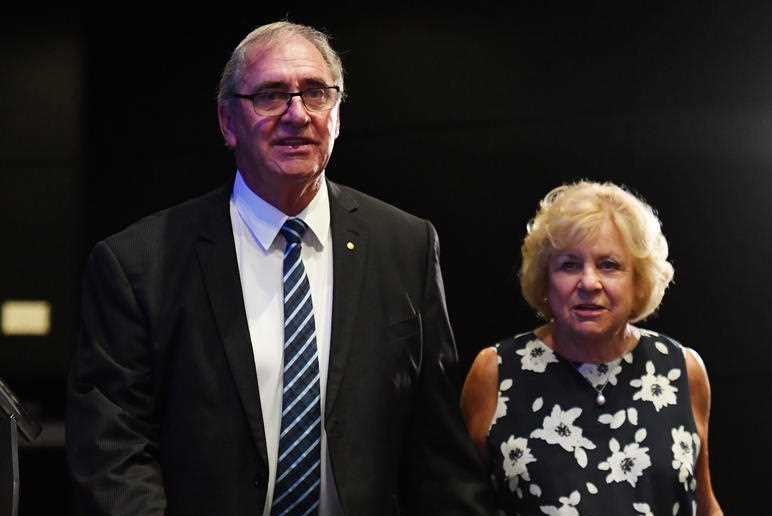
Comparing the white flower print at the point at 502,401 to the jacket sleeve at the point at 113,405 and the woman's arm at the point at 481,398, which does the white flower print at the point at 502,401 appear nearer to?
the woman's arm at the point at 481,398

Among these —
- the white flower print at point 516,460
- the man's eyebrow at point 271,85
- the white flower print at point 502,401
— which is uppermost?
the man's eyebrow at point 271,85

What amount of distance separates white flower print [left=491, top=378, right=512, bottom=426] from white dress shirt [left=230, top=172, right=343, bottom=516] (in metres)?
0.60

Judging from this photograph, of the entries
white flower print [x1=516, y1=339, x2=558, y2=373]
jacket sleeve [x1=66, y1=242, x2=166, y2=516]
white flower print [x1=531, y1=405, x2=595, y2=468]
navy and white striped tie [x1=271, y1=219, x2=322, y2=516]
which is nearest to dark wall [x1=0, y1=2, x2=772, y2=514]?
white flower print [x1=516, y1=339, x2=558, y2=373]

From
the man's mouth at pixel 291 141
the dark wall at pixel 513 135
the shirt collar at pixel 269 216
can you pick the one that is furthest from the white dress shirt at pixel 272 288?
the dark wall at pixel 513 135

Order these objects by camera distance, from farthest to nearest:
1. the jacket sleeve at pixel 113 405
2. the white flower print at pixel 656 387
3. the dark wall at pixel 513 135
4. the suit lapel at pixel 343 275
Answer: the dark wall at pixel 513 135, the white flower print at pixel 656 387, the suit lapel at pixel 343 275, the jacket sleeve at pixel 113 405

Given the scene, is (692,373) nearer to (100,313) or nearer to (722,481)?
(722,481)

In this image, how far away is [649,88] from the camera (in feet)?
12.7

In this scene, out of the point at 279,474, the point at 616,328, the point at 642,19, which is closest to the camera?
the point at 279,474

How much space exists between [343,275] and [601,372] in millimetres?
749

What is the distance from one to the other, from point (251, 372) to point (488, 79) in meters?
1.96

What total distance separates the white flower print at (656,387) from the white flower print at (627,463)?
13cm

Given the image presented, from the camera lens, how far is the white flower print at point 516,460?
2811 mm

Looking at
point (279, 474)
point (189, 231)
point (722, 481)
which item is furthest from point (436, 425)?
point (722, 481)

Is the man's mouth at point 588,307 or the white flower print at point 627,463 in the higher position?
the man's mouth at point 588,307
